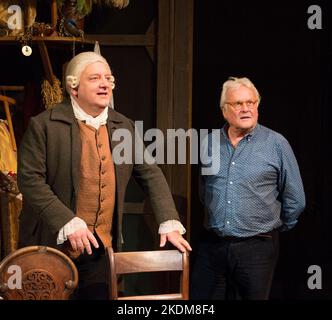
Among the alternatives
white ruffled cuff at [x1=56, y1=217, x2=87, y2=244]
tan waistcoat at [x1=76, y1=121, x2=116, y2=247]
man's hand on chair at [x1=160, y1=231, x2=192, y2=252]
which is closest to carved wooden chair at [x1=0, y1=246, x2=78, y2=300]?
white ruffled cuff at [x1=56, y1=217, x2=87, y2=244]

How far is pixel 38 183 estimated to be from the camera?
343 cm

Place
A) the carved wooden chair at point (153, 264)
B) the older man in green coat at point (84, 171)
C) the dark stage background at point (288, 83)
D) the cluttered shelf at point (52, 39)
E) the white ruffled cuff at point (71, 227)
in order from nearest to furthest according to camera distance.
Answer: the carved wooden chair at point (153, 264) < the white ruffled cuff at point (71, 227) < the older man in green coat at point (84, 171) < the cluttered shelf at point (52, 39) < the dark stage background at point (288, 83)

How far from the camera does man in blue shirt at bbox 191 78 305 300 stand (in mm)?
3730

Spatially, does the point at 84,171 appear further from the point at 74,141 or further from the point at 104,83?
the point at 104,83

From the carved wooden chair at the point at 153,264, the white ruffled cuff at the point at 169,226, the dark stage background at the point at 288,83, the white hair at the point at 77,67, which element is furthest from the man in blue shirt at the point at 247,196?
the dark stage background at the point at 288,83

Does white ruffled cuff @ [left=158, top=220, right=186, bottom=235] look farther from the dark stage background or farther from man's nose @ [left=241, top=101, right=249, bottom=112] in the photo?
the dark stage background

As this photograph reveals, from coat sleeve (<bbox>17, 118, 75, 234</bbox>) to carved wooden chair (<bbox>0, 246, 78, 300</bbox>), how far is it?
0.26 m

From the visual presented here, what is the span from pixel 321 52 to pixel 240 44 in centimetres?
60

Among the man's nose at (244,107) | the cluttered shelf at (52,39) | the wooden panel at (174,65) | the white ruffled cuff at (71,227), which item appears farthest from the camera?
the wooden panel at (174,65)

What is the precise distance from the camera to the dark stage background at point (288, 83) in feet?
15.9

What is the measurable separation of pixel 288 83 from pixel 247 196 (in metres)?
1.48

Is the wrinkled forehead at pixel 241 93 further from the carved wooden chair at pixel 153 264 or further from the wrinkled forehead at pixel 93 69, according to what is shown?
the carved wooden chair at pixel 153 264

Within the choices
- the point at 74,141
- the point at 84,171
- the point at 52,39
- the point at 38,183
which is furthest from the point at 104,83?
the point at 52,39

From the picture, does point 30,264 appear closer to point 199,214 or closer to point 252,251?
point 252,251
